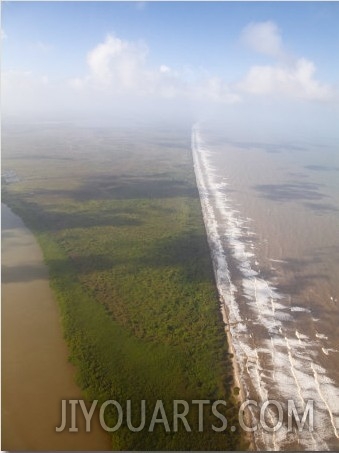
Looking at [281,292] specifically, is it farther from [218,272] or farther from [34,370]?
[34,370]

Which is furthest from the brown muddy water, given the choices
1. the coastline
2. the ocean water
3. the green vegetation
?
the ocean water

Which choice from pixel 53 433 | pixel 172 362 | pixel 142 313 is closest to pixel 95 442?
pixel 53 433

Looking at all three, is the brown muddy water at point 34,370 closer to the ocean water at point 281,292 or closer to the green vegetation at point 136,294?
the green vegetation at point 136,294

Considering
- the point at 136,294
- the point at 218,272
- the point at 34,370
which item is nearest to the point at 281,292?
the point at 218,272

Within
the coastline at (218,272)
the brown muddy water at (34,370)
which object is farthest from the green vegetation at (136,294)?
the brown muddy water at (34,370)

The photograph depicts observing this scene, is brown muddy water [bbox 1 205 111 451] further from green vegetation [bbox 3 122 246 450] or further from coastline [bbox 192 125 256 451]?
coastline [bbox 192 125 256 451]
